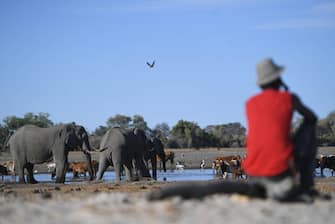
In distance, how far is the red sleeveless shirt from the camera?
10.6 m

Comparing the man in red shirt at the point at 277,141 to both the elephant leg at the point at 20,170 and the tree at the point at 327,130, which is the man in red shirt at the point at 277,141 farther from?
the tree at the point at 327,130

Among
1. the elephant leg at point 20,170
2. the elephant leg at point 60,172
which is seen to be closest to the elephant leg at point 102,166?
the elephant leg at point 60,172

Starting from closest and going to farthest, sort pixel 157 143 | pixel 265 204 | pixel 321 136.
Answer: pixel 265 204 < pixel 157 143 < pixel 321 136

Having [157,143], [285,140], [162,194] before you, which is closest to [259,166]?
[285,140]

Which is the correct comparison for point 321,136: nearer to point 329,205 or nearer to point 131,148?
point 131,148

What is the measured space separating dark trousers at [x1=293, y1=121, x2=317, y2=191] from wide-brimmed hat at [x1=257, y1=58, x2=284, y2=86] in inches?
28.6

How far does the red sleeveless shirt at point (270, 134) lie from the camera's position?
10.6 metres

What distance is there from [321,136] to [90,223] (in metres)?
85.0

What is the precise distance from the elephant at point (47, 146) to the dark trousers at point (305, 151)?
21.0 meters

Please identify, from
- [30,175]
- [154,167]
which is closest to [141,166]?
[154,167]

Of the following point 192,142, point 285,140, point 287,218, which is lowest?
point 287,218

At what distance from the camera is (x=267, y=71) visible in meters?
11.1

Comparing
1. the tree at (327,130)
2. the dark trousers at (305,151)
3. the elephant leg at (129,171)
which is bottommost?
the dark trousers at (305,151)

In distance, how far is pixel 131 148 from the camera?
33.2 meters
